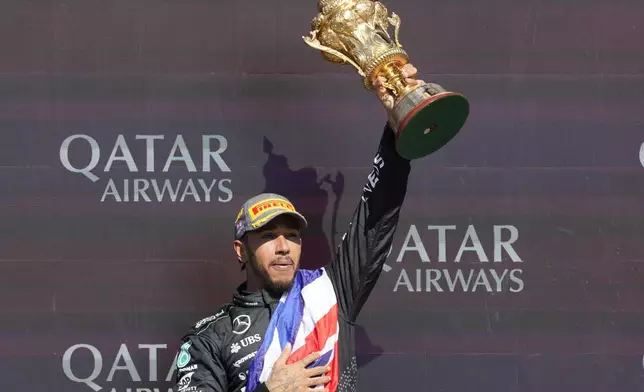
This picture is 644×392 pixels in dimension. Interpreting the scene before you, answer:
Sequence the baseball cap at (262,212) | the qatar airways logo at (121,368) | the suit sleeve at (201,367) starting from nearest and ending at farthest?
the suit sleeve at (201,367), the baseball cap at (262,212), the qatar airways logo at (121,368)

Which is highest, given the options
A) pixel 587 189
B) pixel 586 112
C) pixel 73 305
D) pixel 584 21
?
pixel 584 21

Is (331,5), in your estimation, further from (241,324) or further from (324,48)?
(241,324)

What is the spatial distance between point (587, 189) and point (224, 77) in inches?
52.4

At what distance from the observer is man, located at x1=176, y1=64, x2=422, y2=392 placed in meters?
3.22

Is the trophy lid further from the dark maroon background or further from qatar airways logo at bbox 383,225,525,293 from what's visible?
qatar airways logo at bbox 383,225,525,293

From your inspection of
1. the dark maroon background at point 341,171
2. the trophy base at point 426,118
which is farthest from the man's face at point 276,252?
the dark maroon background at point 341,171

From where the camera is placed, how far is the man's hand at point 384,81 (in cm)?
318

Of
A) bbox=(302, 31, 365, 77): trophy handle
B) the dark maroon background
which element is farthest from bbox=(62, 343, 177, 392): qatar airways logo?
bbox=(302, 31, 365, 77): trophy handle

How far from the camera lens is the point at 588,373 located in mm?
3873

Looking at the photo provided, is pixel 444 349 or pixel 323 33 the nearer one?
pixel 323 33

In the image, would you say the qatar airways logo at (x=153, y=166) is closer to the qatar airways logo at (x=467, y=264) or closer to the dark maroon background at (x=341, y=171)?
the dark maroon background at (x=341, y=171)

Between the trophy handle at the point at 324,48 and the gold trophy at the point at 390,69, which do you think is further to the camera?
the trophy handle at the point at 324,48

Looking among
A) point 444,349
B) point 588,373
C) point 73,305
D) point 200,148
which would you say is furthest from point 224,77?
point 588,373

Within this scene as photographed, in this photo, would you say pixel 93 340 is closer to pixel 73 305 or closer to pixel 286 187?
pixel 73 305
